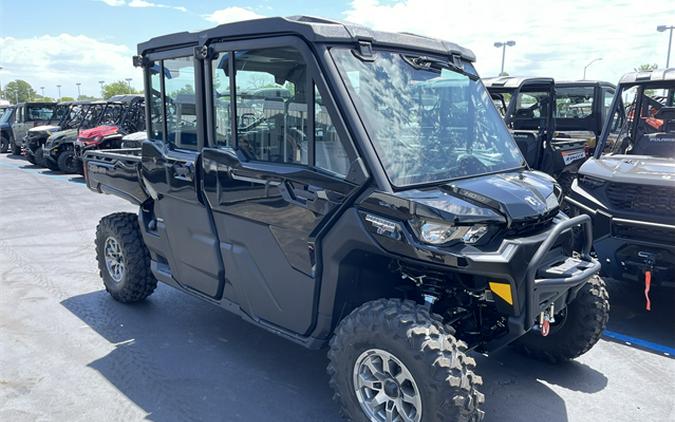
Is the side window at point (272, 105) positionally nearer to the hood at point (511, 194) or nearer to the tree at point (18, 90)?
the hood at point (511, 194)

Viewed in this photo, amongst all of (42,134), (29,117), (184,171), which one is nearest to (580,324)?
(184,171)

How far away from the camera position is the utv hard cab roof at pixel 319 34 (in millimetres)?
2963

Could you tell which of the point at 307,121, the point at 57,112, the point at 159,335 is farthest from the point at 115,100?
the point at 307,121

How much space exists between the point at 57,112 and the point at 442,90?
20.2 m

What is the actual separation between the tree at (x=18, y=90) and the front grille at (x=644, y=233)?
117306 mm

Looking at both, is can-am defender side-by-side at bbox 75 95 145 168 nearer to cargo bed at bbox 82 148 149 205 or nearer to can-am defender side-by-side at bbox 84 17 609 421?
cargo bed at bbox 82 148 149 205

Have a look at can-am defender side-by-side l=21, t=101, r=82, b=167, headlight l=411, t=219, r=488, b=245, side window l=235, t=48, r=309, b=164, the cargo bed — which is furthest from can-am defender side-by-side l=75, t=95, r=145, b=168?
headlight l=411, t=219, r=488, b=245

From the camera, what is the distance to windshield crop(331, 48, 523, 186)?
9.66 feet

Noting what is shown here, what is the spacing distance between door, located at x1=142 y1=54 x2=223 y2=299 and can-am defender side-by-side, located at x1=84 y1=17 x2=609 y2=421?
0.07ft

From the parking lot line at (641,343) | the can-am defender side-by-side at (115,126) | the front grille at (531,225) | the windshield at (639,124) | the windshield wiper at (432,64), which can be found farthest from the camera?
the can-am defender side-by-side at (115,126)

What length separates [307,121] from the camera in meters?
3.08

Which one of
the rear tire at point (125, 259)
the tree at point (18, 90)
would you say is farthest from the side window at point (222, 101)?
the tree at point (18, 90)

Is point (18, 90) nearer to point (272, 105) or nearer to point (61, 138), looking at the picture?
point (61, 138)

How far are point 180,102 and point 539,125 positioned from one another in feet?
21.6
